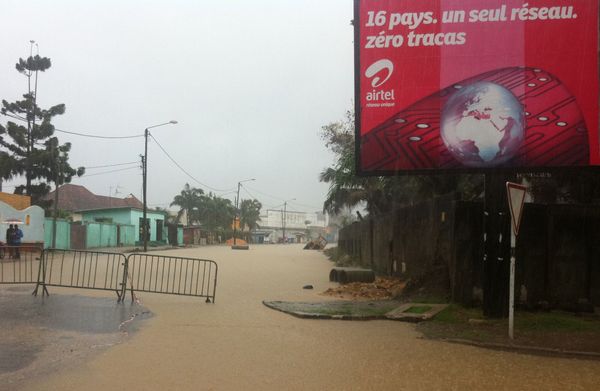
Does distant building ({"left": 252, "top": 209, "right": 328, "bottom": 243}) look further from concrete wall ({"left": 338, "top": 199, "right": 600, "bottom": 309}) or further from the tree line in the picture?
concrete wall ({"left": 338, "top": 199, "right": 600, "bottom": 309})

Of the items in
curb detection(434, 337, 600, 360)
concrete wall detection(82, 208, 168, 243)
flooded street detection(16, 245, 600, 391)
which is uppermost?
concrete wall detection(82, 208, 168, 243)

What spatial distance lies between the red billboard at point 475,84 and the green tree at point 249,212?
91.9 meters

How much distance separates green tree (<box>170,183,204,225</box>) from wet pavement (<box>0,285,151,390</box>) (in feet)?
252

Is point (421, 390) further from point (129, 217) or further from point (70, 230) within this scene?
point (129, 217)

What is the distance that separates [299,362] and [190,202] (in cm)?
8434

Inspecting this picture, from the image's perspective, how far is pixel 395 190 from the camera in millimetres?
23516

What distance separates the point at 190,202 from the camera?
89.2 metres

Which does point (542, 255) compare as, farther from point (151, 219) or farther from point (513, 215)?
point (151, 219)

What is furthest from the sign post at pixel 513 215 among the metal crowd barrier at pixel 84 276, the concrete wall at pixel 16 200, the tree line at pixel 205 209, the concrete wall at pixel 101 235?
the tree line at pixel 205 209

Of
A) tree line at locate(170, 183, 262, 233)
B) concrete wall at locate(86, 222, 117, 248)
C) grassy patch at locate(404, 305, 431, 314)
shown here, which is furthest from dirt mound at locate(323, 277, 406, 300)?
tree line at locate(170, 183, 262, 233)

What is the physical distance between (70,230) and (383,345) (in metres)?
37.1

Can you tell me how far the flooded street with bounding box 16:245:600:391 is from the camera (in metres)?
5.85

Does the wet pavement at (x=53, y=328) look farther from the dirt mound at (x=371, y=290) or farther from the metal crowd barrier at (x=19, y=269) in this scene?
the dirt mound at (x=371, y=290)

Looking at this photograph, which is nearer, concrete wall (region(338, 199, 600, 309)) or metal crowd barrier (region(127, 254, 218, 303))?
concrete wall (region(338, 199, 600, 309))
